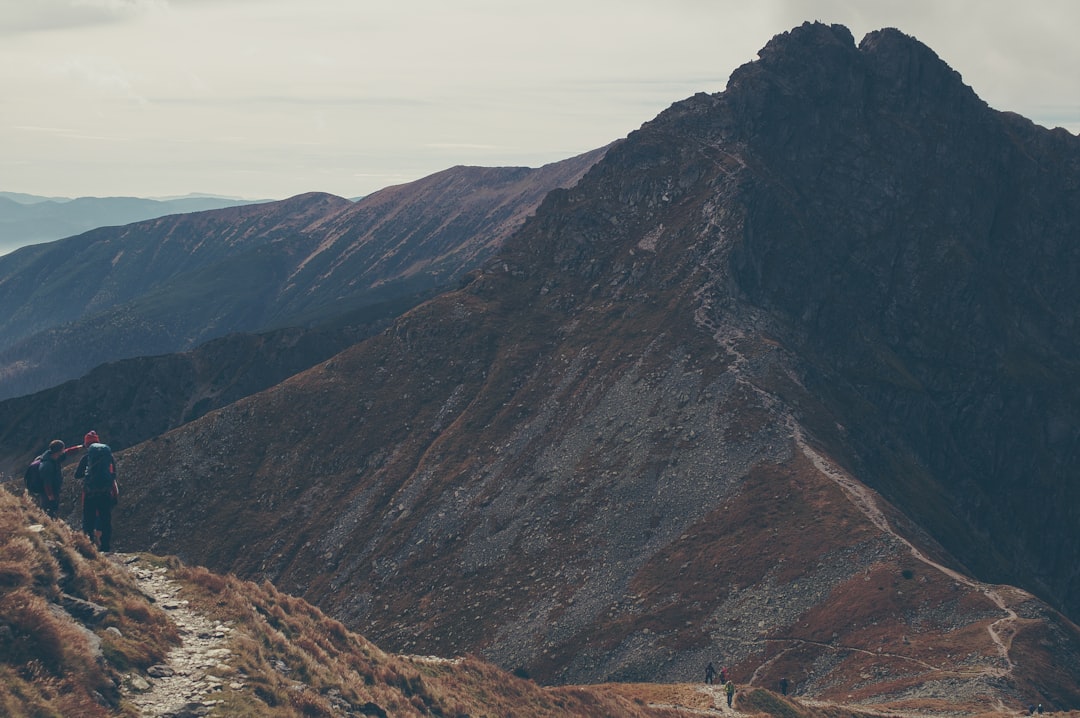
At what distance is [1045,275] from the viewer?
184750 mm

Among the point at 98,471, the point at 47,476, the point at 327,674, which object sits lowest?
the point at 327,674

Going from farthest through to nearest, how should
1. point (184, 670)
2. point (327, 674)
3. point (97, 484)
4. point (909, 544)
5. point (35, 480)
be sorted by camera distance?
point (909, 544), point (97, 484), point (35, 480), point (327, 674), point (184, 670)

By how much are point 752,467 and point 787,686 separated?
38.6 meters

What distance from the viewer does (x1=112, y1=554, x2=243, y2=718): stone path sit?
1047 inches

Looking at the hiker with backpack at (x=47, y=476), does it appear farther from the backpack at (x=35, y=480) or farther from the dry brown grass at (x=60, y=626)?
the dry brown grass at (x=60, y=626)

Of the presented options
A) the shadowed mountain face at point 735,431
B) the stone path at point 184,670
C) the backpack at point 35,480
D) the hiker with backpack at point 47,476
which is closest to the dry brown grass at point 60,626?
the stone path at point 184,670

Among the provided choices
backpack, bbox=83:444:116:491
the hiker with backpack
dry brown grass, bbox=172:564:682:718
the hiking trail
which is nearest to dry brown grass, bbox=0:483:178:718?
the hiker with backpack

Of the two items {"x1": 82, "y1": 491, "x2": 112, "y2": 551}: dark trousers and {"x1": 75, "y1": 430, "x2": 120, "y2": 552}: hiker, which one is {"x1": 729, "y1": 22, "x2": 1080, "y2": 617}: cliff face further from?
{"x1": 75, "y1": 430, "x2": 120, "y2": 552}: hiker

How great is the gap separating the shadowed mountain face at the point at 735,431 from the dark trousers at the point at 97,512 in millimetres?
64053

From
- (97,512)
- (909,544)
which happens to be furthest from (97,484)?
(909,544)

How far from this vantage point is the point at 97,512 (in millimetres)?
37125

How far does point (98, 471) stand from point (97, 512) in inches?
90.8

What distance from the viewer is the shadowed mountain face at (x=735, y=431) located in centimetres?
9781

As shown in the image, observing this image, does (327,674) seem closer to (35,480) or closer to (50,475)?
(50,475)
